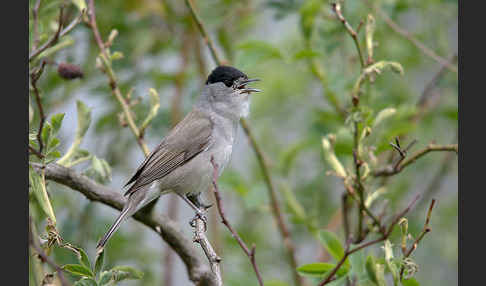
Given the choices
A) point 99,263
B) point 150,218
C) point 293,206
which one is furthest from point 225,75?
point 99,263

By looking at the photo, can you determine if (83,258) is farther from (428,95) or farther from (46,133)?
(428,95)

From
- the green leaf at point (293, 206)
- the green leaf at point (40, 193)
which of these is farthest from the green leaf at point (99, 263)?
the green leaf at point (293, 206)

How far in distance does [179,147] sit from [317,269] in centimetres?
144

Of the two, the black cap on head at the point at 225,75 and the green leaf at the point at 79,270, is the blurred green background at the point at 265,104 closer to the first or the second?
the black cap on head at the point at 225,75

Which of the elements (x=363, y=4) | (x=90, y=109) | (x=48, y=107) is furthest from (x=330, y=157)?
(x=48, y=107)

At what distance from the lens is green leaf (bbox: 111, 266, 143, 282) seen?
1.74m

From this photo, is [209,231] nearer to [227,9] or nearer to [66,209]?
[66,209]

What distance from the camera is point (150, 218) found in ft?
7.32

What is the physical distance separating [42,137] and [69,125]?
168 cm

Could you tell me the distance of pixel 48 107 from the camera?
311cm

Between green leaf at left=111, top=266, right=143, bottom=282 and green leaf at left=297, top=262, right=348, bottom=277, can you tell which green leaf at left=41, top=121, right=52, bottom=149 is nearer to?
green leaf at left=111, top=266, right=143, bottom=282

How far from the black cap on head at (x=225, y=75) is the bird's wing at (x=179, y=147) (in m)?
0.26

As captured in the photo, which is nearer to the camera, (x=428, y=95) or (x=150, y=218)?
(x=150, y=218)

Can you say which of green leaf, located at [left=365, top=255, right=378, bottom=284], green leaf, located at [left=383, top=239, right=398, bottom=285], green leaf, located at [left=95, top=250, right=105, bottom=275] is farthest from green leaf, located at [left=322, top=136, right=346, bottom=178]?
green leaf, located at [left=95, top=250, right=105, bottom=275]
